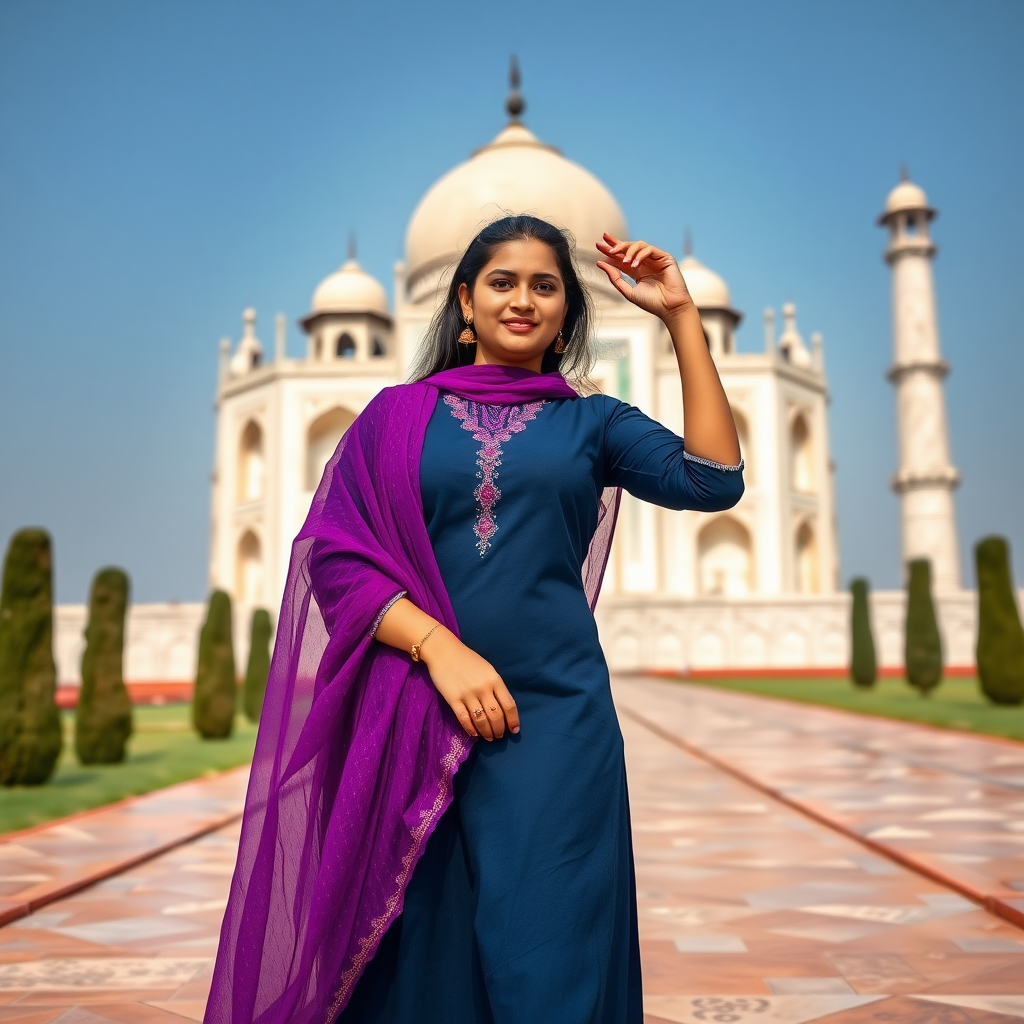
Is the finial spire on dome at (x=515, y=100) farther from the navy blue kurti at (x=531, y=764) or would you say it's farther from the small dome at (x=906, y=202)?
the navy blue kurti at (x=531, y=764)

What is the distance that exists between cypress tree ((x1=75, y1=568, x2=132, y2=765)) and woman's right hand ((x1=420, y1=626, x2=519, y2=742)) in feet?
20.6

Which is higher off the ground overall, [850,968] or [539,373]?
[539,373]

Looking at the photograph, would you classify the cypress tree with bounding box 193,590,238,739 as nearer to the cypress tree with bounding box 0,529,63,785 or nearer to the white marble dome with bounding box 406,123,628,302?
the cypress tree with bounding box 0,529,63,785

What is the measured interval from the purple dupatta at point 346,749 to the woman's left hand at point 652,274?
0.53 feet

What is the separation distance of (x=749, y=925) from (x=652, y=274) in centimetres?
191

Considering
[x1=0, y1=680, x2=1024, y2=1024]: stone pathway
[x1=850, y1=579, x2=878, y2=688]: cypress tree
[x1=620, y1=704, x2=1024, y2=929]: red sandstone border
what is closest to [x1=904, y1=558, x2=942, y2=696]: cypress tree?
[x1=850, y1=579, x2=878, y2=688]: cypress tree

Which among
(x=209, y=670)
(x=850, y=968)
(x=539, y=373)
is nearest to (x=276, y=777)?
(x=539, y=373)

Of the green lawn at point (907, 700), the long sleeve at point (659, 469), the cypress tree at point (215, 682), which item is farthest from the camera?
the green lawn at point (907, 700)

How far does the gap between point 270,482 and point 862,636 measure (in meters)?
14.9

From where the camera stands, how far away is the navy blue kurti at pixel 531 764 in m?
1.28

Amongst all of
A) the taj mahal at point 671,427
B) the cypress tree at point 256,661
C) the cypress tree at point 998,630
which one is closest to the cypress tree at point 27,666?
the cypress tree at point 256,661

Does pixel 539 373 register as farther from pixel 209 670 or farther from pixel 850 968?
pixel 209 670

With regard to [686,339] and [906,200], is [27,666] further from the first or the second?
[906,200]

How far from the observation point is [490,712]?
4.32 ft
